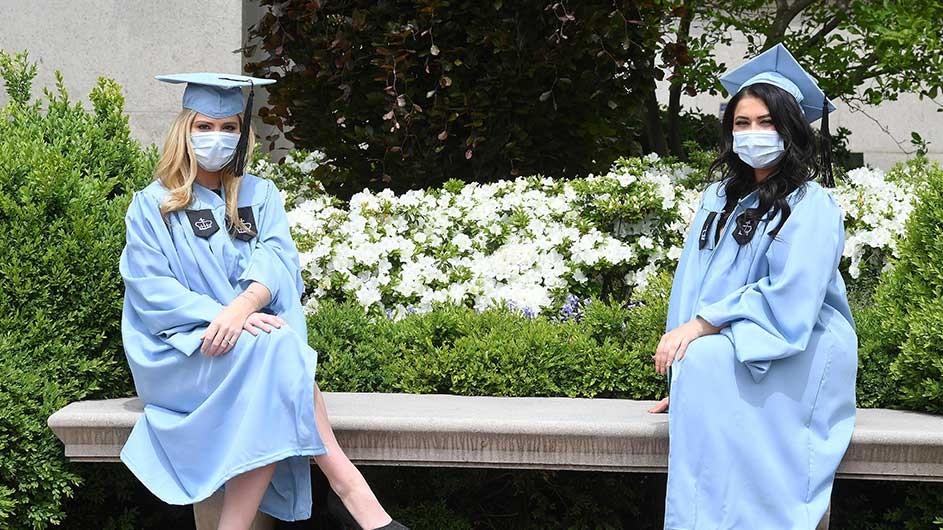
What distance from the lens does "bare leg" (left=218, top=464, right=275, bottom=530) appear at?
121 inches

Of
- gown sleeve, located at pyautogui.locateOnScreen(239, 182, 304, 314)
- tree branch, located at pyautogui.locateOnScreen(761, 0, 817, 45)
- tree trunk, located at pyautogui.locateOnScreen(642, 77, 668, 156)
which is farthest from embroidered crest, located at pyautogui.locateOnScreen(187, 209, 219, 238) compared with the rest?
tree branch, located at pyautogui.locateOnScreen(761, 0, 817, 45)

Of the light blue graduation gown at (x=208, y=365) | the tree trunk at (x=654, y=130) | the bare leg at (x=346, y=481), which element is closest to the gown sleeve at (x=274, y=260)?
the light blue graduation gown at (x=208, y=365)

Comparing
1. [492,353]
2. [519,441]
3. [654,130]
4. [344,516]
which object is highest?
[654,130]

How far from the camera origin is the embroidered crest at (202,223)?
3.32 metres

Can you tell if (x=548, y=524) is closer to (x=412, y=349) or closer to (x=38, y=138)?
(x=412, y=349)

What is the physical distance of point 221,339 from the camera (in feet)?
→ 10.1

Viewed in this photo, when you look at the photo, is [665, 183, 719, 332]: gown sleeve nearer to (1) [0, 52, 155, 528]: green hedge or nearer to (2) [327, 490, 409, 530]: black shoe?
(2) [327, 490, 409, 530]: black shoe

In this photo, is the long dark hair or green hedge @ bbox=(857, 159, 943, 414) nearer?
the long dark hair

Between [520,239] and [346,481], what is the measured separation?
1.79 meters

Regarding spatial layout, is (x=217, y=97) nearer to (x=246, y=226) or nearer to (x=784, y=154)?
(x=246, y=226)

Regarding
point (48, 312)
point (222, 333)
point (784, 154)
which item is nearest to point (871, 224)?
point (784, 154)

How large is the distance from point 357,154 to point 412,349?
1.84 metres

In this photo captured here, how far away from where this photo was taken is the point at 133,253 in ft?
10.7

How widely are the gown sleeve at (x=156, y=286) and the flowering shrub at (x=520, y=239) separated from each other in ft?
3.67
